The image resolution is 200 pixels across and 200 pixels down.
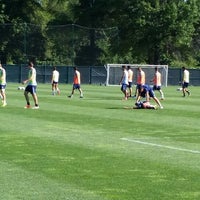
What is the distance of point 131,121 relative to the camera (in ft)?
66.1

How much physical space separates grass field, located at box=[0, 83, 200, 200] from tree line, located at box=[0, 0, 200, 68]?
49460 mm

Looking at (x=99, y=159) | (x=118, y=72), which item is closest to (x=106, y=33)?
(x=118, y=72)

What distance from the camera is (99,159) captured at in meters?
11.8

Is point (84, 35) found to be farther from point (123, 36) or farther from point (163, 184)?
point (163, 184)

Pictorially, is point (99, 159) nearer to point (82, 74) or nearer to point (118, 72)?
point (118, 72)

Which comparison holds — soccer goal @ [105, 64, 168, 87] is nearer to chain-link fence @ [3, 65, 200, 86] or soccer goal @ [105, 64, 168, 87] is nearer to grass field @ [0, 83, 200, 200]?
chain-link fence @ [3, 65, 200, 86]

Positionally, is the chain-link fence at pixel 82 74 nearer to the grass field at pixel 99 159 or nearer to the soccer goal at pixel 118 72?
the soccer goal at pixel 118 72

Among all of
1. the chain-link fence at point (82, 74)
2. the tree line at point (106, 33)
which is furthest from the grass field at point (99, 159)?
the tree line at point (106, 33)

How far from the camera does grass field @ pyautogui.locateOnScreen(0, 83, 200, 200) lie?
899cm

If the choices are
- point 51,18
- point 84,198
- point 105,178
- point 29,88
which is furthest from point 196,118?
point 51,18

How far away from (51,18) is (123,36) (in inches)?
810

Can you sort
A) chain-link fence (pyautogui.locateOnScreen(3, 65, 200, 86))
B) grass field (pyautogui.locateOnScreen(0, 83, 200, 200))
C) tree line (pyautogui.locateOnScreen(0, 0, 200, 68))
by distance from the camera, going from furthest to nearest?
tree line (pyautogui.locateOnScreen(0, 0, 200, 68))
chain-link fence (pyautogui.locateOnScreen(3, 65, 200, 86))
grass field (pyautogui.locateOnScreen(0, 83, 200, 200))

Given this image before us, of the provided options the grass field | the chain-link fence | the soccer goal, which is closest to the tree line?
the chain-link fence

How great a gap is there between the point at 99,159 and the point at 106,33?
6114 centimetres
